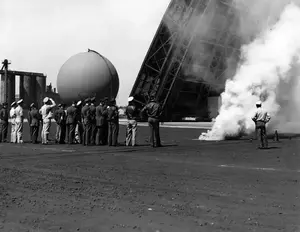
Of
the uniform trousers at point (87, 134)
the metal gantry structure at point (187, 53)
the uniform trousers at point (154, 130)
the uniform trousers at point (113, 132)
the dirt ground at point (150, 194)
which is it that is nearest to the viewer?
the dirt ground at point (150, 194)

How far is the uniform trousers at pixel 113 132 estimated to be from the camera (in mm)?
13656

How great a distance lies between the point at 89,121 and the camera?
14.4 m

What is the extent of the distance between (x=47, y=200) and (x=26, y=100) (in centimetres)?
5962

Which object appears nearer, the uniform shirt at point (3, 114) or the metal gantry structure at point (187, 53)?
the uniform shirt at point (3, 114)

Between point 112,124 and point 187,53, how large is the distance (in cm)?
1471

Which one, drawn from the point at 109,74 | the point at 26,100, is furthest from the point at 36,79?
the point at 109,74

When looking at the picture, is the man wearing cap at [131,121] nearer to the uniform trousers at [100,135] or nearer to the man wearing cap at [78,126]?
the uniform trousers at [100,135]

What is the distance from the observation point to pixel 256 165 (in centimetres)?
871

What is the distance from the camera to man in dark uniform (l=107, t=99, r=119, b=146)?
13.7 meters

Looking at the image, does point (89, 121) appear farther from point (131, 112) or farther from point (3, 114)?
point (3, 114)

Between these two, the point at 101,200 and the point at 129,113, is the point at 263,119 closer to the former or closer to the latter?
the point at 129,113

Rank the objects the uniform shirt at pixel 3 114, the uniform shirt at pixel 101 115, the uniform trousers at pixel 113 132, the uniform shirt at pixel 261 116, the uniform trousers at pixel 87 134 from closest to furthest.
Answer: the uniform shirt at pixel 261 116 → the uniform trousers at pixel 113 132 → the uniform shirt at pixel 101 115 → the uniform trousers at pixel 87 134 → the uniform shirt at pixel 3 114

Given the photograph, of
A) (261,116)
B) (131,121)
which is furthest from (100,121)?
(261,116)

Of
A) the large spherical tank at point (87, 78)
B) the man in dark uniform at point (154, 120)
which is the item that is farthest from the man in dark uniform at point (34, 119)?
the large spherical tank at point (87, 78)
